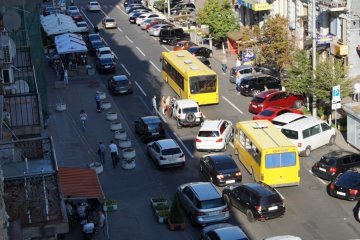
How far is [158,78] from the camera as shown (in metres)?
61.5

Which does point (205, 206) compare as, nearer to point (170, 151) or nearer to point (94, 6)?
point (170, 151)

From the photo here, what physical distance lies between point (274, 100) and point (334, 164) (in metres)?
12.7

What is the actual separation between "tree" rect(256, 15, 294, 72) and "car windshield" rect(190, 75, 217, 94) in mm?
6426

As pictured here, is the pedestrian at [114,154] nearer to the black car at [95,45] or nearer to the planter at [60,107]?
the planter at [60,107]

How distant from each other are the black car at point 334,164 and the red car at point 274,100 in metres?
11.4

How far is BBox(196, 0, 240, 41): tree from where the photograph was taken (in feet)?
227

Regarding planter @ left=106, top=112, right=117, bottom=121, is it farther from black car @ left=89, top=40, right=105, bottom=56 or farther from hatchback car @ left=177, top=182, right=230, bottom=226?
black car @ left=89, top=40, right=105, bottom=56

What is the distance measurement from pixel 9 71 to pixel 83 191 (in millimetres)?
6125

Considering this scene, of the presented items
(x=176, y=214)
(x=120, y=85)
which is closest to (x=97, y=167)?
(x=176, y=214)

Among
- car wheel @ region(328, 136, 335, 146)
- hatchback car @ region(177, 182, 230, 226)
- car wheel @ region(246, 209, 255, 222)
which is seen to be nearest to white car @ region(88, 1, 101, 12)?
car wheel @ region(328, 136, 335, 146)

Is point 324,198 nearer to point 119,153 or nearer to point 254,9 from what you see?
point 119,153

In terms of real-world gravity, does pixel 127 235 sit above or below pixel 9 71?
below

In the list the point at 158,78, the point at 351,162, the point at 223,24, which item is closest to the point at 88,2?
the point at 223,24

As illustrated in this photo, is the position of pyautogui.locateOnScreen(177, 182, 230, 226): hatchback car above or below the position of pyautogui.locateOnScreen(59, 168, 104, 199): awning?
below
